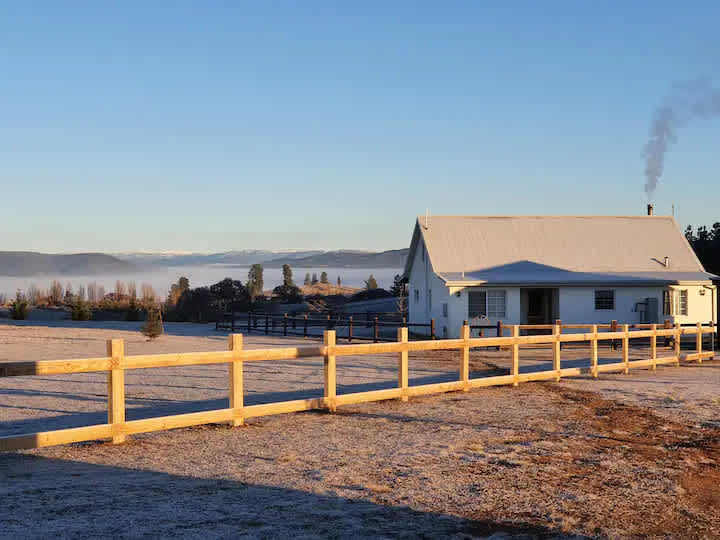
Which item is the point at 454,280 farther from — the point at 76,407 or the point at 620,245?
the point at 76,407

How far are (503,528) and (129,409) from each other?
8440 mm

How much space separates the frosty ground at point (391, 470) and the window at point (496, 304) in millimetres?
17848

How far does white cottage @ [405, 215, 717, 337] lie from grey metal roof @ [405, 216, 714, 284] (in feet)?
0.15

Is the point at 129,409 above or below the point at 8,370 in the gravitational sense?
below

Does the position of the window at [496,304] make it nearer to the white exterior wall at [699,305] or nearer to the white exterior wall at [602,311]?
the white exterior wall at [602,311]

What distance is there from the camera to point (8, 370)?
27.9 ft

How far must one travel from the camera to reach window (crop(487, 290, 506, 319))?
3266 centimetres

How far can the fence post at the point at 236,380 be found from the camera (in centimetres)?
1034

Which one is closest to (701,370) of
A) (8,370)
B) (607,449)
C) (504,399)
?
(504,399)

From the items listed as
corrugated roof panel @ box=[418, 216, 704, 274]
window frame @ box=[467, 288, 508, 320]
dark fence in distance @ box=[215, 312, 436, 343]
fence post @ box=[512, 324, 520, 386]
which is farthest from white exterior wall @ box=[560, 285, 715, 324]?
fence post @ box=[512, 324, 520, 386]

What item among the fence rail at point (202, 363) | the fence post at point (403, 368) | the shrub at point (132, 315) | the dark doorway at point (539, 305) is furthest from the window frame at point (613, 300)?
the shrub at point (132, 315)

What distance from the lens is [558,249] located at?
36406mm

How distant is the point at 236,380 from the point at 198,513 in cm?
409

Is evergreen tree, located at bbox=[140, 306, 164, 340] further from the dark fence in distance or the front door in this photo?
the front door
